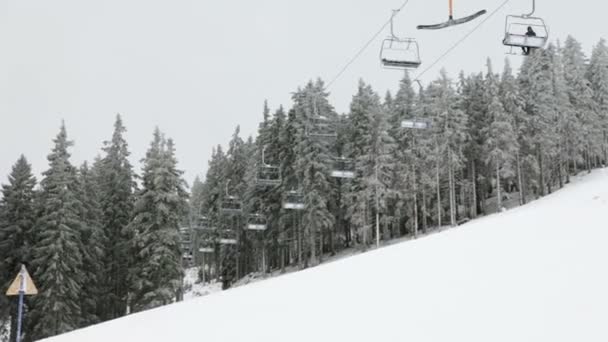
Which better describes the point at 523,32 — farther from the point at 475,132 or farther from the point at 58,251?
the point at 475,132

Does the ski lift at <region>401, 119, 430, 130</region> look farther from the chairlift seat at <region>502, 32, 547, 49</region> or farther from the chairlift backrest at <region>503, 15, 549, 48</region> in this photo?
the chairlift seat at <region>502, 32, 547, 49</region>

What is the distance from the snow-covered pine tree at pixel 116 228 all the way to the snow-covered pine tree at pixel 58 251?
15.1 ft

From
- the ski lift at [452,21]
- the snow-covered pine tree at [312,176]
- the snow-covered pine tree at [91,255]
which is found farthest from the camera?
the snow-covered pine tree at [312,176]

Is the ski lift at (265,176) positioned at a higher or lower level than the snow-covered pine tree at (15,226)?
higher

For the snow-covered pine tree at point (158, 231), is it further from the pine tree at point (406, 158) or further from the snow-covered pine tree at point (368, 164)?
the pine tree at point (406, 158)

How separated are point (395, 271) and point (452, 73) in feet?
171

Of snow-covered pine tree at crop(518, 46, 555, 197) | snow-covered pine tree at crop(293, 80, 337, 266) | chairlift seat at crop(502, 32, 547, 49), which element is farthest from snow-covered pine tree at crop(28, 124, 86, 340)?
snow-covered pine tree at crop(518, 46, 555, 197)

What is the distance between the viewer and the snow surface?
9.42 m

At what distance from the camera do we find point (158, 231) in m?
43.8

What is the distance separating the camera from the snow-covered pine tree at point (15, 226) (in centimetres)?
4200

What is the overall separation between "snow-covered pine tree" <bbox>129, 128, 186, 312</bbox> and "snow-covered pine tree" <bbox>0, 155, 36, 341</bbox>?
24.5 ft

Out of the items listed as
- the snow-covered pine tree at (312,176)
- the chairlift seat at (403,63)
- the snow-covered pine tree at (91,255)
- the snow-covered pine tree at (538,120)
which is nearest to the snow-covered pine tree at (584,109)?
the snow-covered pine tree at (538,120)

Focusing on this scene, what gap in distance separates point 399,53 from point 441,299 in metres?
6.95

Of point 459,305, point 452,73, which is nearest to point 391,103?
point 452,73
